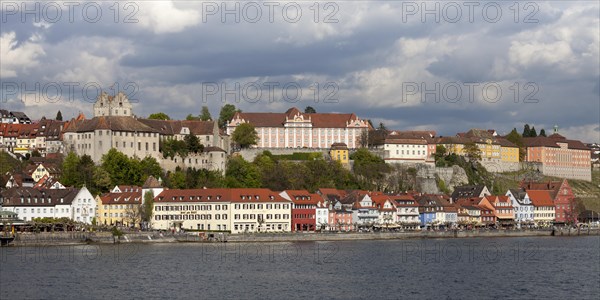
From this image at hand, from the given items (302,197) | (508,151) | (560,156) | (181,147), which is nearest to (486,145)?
(508,151)

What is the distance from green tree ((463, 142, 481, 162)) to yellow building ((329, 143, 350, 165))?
20.9 m

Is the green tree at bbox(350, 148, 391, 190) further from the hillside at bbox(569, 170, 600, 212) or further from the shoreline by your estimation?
the hillside at bbox(569, 170, 600, 212)

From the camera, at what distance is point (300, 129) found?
12250 cm

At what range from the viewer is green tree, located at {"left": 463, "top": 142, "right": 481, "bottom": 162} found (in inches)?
5157

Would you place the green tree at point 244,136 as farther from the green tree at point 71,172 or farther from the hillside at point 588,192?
the hillside at point 588,192

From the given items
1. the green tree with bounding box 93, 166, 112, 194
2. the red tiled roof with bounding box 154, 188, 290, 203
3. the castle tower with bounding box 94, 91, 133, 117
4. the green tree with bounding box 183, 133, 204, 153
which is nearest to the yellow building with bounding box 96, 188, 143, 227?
the red tiled roof with bounding box 154, 188, 290, 203

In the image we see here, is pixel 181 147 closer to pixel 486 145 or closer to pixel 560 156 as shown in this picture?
pixel 486 145

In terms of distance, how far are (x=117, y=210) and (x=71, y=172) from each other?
801 centimetres

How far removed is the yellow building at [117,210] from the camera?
89.1m

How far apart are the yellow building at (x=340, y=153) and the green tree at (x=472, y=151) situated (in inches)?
823

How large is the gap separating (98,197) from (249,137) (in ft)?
94.1

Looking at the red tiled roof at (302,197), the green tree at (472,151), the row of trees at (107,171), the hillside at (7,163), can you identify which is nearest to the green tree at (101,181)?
the row of trees at (107,171)

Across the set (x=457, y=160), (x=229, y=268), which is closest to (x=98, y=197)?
(x=229, y=268)

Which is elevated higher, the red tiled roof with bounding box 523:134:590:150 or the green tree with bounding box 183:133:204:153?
the red tiled roof with bounding box 523:134:590:150
